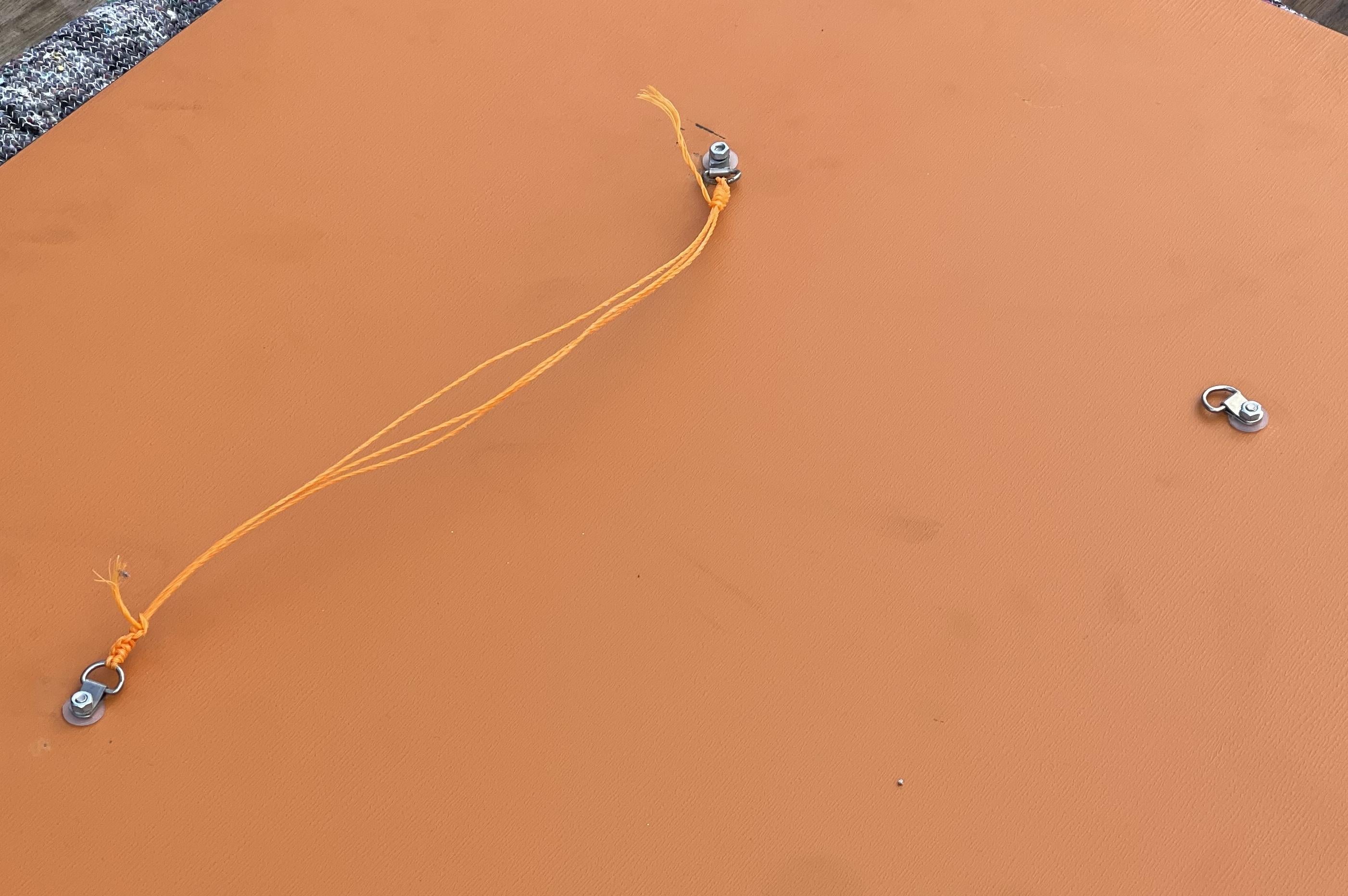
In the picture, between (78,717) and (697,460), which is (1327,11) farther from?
(78,717)

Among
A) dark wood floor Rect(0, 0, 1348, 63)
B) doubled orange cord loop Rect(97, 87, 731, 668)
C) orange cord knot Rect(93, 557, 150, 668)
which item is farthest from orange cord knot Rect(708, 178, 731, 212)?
dark wood floor Rect(0, 0, 1348, 63)

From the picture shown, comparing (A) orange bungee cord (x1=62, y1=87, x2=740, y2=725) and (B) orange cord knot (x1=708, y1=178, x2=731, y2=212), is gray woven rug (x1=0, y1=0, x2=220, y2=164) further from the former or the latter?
(B) orange cord knot (x1=708, y1=178, x2=731, y2=212)

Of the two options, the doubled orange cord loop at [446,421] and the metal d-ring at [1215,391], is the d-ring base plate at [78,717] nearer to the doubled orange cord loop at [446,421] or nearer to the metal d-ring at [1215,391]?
the doubled orange cord loop at [446,421]

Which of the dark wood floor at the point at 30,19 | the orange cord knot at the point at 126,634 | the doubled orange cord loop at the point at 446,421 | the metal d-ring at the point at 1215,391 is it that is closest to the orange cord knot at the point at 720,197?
the doubled orange cord loop at the point at 446,421

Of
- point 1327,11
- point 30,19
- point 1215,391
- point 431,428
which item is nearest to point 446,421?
point 431,428

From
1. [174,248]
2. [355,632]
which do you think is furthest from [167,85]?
[355,632]

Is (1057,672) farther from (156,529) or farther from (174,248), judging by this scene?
(174,248)
